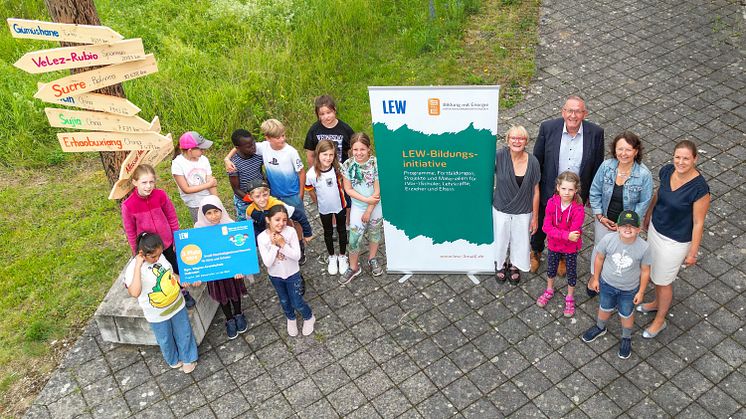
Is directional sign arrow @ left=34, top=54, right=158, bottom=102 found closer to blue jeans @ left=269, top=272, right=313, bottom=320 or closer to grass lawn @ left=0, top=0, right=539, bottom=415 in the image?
blue jeans @ left=269, top=272, right=313, bottom=320

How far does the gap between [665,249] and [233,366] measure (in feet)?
13.6

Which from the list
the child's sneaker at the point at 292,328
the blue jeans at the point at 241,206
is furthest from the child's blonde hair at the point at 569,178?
the blue jeans at the point at 241,206

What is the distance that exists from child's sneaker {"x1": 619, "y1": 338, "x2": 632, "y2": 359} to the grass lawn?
499 centimetres

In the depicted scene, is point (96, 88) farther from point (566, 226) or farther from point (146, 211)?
point (566, 226)

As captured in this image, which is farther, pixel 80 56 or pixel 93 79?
pixel 93 79

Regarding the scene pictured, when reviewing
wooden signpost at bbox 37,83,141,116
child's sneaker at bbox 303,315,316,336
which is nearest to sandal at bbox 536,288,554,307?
child's sneaker at bbox 303,315,316,336

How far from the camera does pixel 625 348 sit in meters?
6.12

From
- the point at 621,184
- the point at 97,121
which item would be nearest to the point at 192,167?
the point at 97,121

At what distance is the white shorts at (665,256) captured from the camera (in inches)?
233

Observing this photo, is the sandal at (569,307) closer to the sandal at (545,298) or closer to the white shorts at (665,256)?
the sandal at (545,298)

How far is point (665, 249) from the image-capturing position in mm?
5949

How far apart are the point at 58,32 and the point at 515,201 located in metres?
4.39

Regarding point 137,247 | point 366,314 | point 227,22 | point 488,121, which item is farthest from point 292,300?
point 227,22

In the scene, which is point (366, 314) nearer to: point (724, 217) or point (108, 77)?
point (108, 77)
